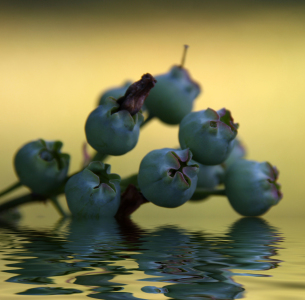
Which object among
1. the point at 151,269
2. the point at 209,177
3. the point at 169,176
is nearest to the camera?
the point at 151,269

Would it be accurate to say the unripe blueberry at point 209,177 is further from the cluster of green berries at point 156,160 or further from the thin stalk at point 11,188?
the thin stalk at point 11,188

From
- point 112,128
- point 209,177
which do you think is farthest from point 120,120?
point 209,177

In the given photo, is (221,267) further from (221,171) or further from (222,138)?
(221,171)

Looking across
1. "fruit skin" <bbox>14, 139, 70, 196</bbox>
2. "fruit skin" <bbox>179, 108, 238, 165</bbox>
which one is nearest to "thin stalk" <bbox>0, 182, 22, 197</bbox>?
"fruit skin" <bbox>14, 139, 70, 196</bbox>

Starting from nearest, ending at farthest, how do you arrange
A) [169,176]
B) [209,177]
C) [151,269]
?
[151,269] → [169,176] → [209,177]

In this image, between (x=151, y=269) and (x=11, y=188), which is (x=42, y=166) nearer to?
(x=11, y=188)

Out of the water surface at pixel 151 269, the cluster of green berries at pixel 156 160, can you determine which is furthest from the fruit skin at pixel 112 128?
the water surface at pixel 151 269

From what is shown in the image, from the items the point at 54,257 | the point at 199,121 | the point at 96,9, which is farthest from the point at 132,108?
the point at 96,9
